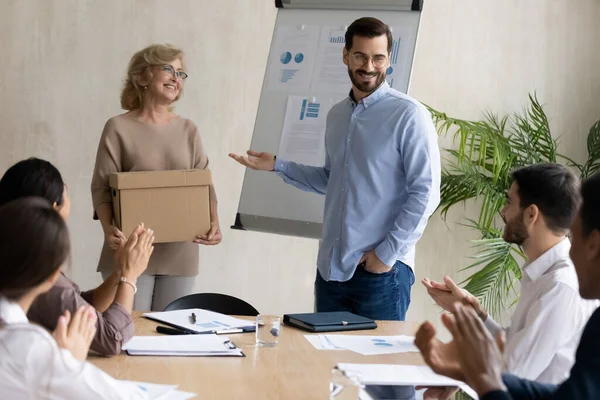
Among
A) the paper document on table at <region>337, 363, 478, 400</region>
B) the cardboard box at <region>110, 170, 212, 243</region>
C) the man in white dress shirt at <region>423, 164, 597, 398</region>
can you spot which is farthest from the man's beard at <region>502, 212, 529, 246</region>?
the cardboard box at <region>110, 170, 212, 243</region>

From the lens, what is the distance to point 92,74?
482 centimetres

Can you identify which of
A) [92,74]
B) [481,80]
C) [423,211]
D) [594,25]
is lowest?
[423,211]

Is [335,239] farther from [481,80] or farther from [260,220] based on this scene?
[481,80]

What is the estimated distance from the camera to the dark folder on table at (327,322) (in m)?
2.88

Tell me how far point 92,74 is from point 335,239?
2111mm

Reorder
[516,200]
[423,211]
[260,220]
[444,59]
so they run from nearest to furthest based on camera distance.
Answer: [516,200]
[423,211]
[260,220]
[444,59]

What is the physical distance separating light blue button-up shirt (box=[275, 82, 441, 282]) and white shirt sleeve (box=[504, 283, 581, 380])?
3.12 ft

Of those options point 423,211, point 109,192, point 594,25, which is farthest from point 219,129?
point 594,25

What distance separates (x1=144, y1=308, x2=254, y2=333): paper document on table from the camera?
281 cm

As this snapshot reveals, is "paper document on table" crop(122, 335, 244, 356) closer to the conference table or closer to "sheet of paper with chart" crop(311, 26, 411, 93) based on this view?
the conference table

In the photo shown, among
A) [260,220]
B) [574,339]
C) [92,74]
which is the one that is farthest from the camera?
[92,74]

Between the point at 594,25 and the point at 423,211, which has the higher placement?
the point at 594,25

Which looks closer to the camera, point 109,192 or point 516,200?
point 516,200

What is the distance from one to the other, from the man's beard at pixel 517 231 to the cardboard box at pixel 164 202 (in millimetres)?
1599
